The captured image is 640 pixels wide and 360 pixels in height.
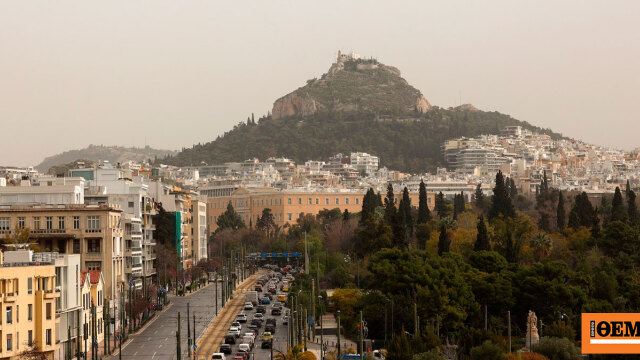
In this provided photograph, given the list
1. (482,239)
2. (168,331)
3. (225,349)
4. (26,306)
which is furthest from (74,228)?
(482,239)

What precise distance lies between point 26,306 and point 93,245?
25536 millimetres

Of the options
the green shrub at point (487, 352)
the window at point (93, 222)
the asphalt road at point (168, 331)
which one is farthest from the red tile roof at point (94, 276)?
the green shrub at point (487, 352)

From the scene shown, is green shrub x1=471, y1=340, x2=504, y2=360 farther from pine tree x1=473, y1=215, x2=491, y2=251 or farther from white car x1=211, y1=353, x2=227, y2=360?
pine tree x1=473, y1=215, x2=491, y2=251

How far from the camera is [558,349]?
69188mm

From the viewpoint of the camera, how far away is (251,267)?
167875 millimetres

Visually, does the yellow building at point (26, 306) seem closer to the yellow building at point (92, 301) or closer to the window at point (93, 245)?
the yellow building at point (92, 301)

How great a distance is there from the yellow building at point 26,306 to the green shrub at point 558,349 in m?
27.8

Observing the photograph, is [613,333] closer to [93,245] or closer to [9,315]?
[9,315]

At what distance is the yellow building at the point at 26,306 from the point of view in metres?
68.4

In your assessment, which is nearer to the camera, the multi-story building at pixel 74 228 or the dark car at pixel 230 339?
the dark car at pixel 230 339

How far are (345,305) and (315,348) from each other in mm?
14917

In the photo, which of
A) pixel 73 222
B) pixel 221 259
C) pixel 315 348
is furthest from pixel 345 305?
pixel 221 259

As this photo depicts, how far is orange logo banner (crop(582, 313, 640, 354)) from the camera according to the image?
58.8m

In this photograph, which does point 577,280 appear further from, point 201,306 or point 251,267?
point 251,267
